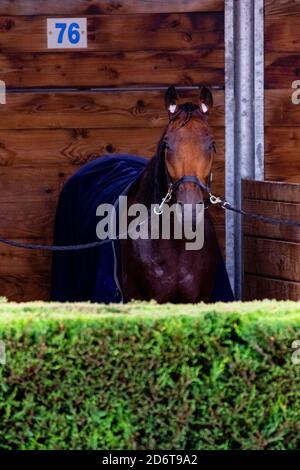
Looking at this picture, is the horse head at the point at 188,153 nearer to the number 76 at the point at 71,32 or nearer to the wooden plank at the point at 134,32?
the wooden plank at the point at 134,32

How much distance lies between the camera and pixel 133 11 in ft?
24.7

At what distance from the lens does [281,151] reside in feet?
24.8

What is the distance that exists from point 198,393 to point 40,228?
12.8 ft

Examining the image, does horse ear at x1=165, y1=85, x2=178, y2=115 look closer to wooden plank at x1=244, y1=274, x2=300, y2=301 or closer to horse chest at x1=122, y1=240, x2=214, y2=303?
horse chest at x1=122, y1=240, x2=214, y2=303

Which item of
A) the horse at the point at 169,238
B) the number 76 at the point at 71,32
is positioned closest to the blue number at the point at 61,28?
the number 76 at the point at 71,32

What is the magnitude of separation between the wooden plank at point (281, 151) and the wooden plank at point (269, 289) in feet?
2.29

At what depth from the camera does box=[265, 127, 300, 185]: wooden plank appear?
755cm

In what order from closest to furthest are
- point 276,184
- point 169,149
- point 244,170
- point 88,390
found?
point 88,390 < point 169,149 < point 276,184 < point 244,170

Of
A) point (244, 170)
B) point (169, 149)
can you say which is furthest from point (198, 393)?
point (244, 170)

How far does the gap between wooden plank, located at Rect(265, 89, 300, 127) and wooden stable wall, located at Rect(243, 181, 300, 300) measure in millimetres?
502

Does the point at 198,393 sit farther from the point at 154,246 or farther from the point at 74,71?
the point at 74,71

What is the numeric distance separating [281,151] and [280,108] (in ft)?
0.85

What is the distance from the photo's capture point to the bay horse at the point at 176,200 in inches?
241

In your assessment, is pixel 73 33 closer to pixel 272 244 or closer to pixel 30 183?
pixel 30 183
